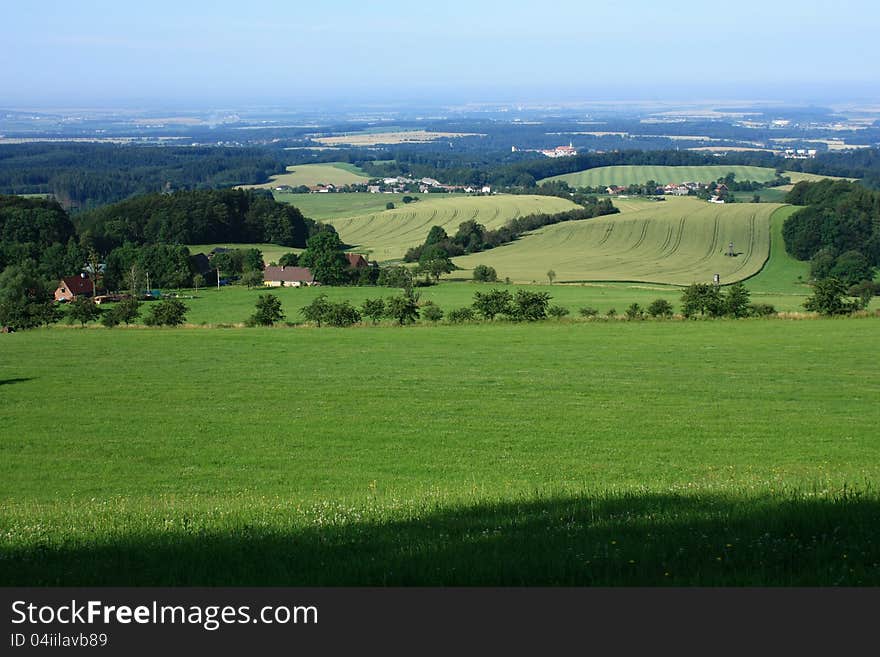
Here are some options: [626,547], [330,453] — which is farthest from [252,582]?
[330,453]

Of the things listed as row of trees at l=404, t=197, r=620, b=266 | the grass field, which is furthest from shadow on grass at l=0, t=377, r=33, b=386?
the grass field

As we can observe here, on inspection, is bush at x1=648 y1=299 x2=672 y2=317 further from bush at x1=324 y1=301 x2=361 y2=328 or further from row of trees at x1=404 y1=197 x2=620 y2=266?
row of trees at x1=404 y1=197 x2=620 y2=266

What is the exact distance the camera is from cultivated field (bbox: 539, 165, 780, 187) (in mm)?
164250

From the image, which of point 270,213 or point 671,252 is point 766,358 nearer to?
point 671,252

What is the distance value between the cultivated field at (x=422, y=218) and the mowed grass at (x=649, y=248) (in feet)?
37.0

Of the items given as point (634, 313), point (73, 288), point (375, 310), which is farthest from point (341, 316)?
point (73, 288)

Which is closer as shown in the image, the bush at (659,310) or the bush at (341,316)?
the bush at (341,316)

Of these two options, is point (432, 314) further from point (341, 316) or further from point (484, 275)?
point (484, 275)

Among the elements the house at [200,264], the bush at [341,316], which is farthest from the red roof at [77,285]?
the bush at [341,316]

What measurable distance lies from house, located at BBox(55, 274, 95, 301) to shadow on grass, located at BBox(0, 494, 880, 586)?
62790 millimetres

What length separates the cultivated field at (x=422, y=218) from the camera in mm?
106938

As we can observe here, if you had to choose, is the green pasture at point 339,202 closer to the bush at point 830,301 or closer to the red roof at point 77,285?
the red roof at point 77,285

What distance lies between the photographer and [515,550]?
25.0 ft

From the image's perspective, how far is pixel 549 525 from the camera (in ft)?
29.0
